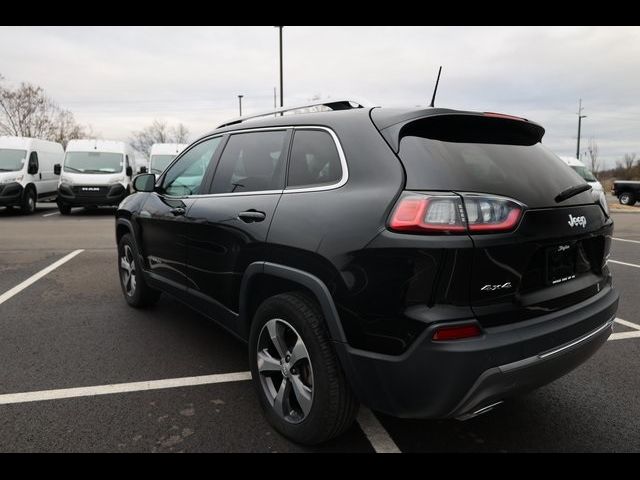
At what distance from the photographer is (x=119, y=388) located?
3.09m

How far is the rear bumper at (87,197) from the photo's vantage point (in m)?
14.3

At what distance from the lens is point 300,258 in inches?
92.2

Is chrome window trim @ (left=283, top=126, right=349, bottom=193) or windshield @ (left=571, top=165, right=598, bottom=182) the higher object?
chrome window trim @ (left=283, top=126, right=349, bottom=193)

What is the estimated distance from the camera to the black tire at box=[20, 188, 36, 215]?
47.5ft

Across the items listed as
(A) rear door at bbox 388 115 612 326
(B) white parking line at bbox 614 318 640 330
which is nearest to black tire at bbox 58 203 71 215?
(B) white parking line at bbox 614 318 640 330

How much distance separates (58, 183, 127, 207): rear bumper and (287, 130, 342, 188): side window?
13239mm

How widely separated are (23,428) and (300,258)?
5.83 ft

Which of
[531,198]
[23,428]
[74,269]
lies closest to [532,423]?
[531,198]

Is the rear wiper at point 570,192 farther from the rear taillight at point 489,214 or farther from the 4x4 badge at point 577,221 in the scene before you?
the rear taillight at point 489,214

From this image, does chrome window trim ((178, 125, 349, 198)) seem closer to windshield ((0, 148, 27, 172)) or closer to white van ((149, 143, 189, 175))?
windshield ((0, 148, 27, 172))

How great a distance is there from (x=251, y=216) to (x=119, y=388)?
1447 millimetres

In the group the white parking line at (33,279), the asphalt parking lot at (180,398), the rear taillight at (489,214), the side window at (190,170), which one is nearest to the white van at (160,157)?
the white parking line at (33,279)

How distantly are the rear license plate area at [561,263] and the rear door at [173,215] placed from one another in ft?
7.46

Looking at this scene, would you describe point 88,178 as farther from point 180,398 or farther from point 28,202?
point 180,398
